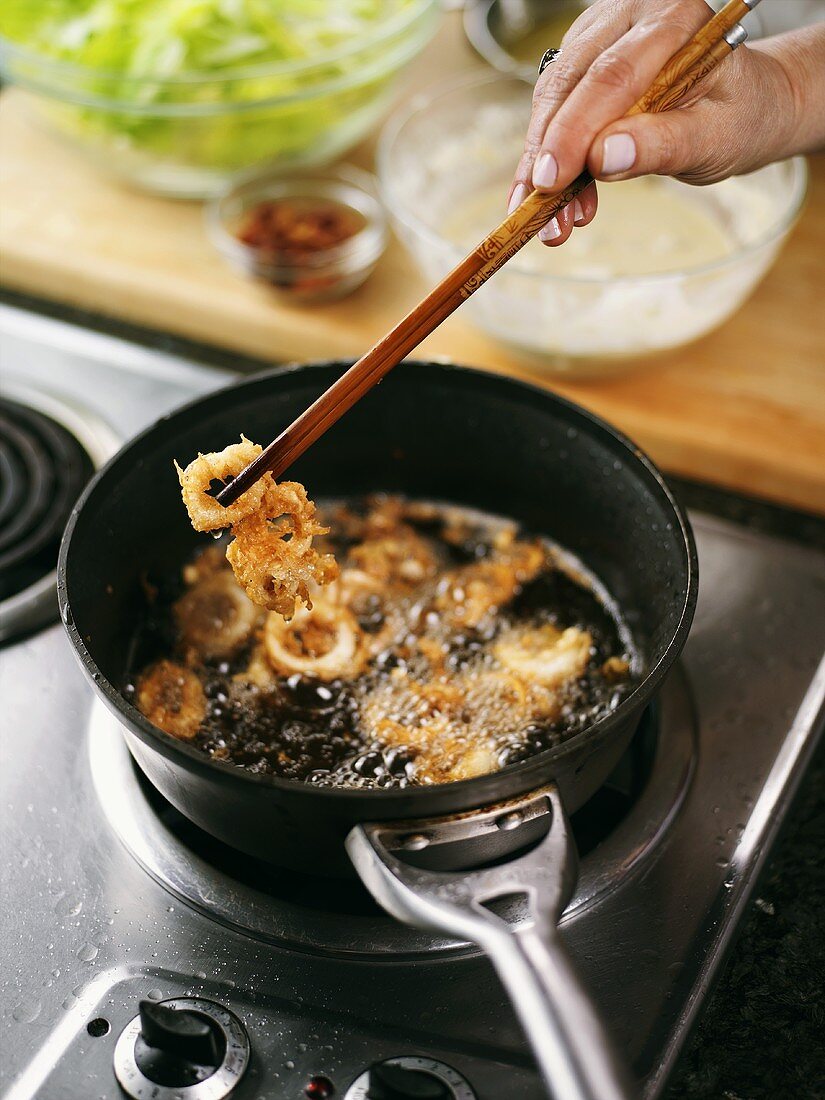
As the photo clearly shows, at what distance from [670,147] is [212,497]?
0.48 m

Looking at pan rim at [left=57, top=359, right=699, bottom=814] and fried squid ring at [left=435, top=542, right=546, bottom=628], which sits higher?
pan rim at [left=57, top=359, right=699, bottom=814]

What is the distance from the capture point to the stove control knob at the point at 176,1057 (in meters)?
0.79

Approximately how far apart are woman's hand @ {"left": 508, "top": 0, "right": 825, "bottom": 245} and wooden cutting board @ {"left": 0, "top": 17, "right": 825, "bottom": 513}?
0.46 metres

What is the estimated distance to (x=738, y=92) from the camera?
90 cm

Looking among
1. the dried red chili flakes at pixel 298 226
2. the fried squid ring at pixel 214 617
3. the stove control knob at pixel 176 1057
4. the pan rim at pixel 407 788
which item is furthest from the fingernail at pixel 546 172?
the dried red chili flakes at pixel 298 226

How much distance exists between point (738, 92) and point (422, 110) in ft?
2.60

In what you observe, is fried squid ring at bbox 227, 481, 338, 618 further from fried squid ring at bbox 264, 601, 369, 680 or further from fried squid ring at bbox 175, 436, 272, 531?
fried squid ring at bbox 264, 601, 369, 680

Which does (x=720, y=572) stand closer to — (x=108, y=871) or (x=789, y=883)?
(x=789, y=883)

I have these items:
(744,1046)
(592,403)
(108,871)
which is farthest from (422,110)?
(744,1046)

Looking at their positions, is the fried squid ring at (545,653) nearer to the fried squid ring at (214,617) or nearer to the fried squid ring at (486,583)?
the fried squid ring at (486,583)

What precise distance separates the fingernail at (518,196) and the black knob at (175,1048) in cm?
68

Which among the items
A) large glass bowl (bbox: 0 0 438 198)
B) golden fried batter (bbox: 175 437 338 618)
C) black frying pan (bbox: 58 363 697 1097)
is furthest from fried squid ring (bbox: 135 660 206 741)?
large glass bowl (bbox: 0 0 438 198)

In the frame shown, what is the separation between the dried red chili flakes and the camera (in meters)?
1.56

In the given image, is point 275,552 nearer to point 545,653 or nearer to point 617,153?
point 545,653
